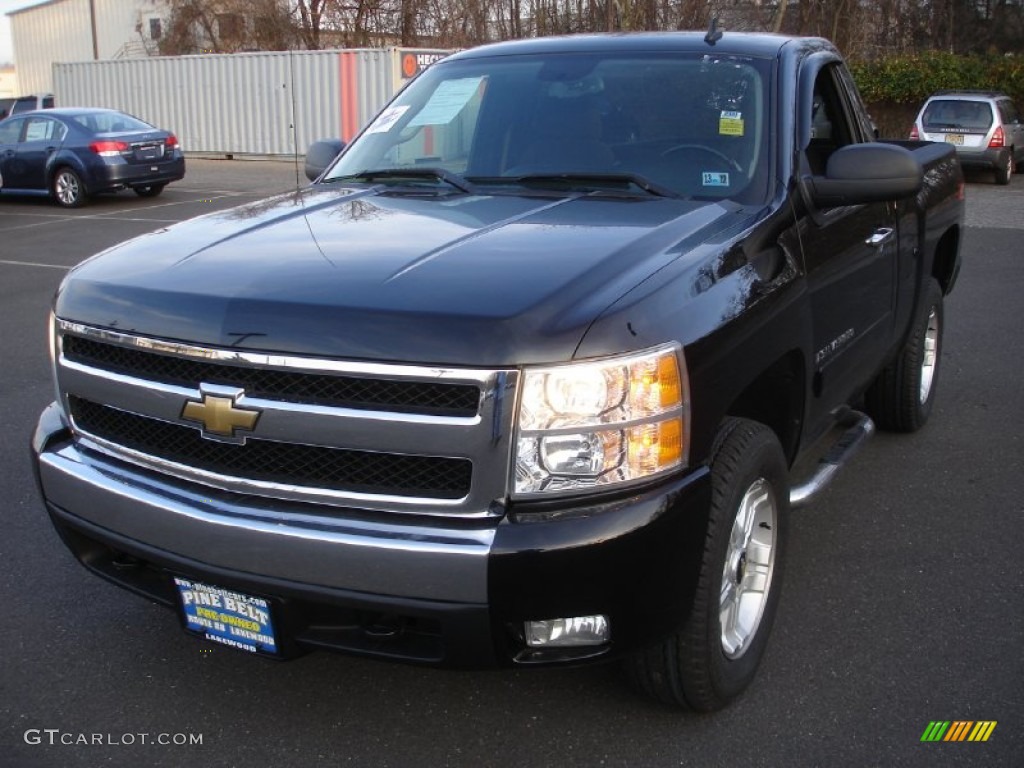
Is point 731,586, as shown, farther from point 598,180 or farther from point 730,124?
point 730,124

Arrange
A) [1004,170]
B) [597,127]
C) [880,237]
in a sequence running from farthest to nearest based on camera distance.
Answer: [1004,170]
[880,237]
[597,127]

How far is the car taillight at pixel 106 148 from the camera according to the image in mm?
17016

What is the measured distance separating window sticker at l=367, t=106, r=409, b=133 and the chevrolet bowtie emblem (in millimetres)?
2119

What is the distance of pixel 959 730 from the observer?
3.05 metres

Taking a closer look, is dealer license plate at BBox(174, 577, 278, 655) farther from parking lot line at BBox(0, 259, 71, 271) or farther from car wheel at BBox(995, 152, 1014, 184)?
car wheel at BBox(995, 152, 1014, 184)

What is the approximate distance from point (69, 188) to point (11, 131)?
1755 mm

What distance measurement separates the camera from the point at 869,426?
176 inches

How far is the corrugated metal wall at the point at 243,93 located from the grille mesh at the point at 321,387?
2147cm

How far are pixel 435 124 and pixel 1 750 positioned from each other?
270 cm

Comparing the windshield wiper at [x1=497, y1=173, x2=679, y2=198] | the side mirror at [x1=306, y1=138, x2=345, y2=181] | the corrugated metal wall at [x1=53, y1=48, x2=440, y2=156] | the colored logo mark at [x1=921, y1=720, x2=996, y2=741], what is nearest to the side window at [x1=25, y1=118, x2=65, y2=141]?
the corrugated metal wall at [x1=53, y1=48, x2=440, y2=156]

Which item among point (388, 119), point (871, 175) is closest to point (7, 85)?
point (388, 119)

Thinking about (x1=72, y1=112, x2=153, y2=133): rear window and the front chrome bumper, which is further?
(x1=72, y1=112, x2=153, y2=133): rear window

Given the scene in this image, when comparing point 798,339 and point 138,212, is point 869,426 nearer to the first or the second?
point 798,339

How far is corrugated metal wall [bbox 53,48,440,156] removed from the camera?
83.9ft
